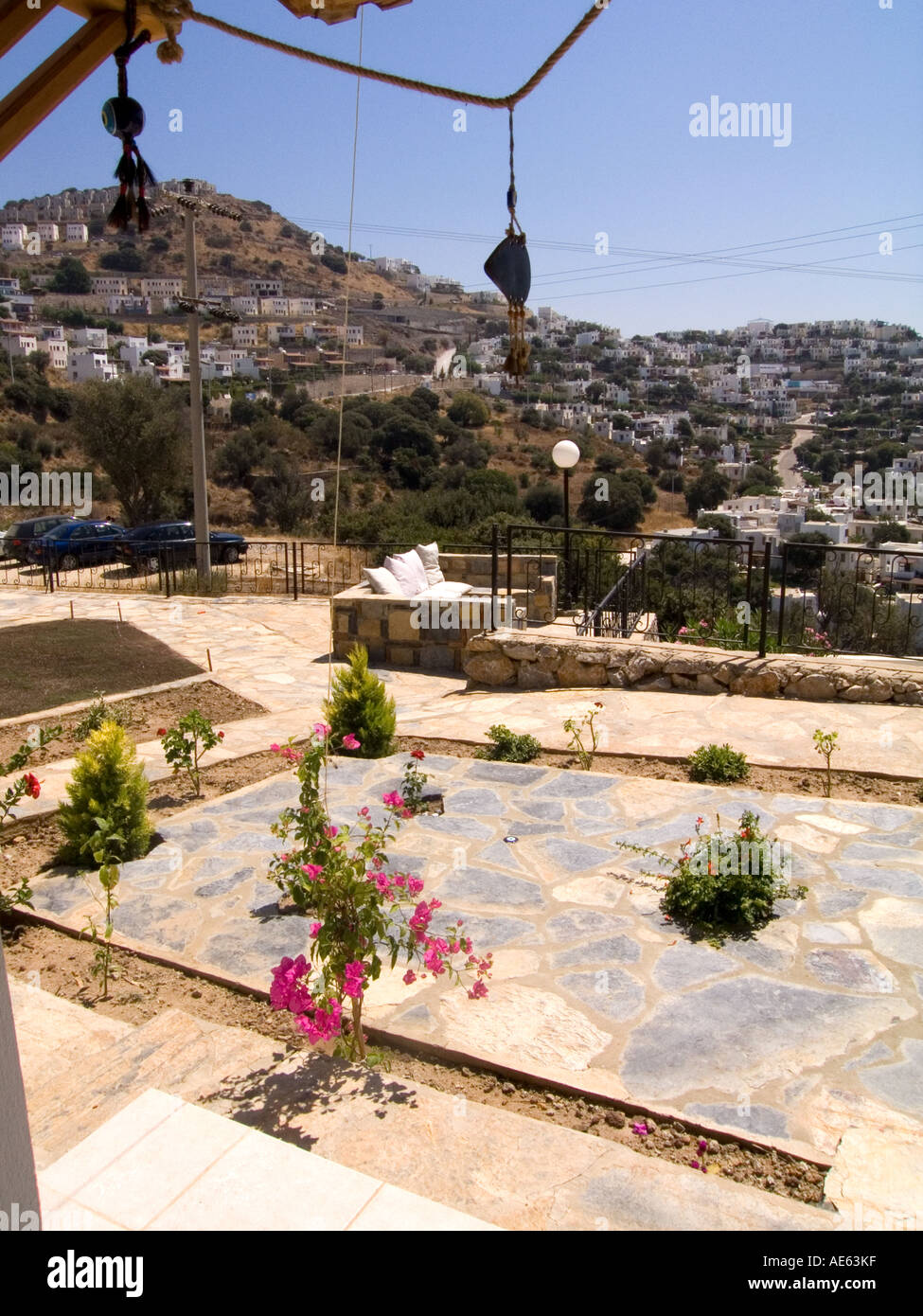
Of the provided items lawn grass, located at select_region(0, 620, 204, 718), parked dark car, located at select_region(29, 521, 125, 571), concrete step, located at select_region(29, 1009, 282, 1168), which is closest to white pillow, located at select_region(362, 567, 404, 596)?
lawn grass, located at select_region(0, 620, 204, 718)

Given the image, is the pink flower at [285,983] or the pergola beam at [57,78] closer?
the pergola beam at [57,78]

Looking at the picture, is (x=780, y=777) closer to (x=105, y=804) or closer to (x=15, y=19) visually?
(x=105, y=804)

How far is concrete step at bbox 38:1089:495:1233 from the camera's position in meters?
2.08

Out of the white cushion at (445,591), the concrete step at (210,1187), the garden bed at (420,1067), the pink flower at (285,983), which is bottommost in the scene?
the garden bed at (420,1067)

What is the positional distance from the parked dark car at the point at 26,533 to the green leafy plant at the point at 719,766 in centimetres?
1958

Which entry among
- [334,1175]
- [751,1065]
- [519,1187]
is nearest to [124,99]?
[334,1175]

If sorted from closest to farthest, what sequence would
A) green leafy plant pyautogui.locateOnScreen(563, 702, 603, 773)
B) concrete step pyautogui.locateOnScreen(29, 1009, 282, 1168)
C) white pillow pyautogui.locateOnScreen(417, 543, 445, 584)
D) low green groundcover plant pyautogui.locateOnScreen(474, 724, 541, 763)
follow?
concrete step pyautogui.locateOnScreen(29, 1009, 282, 1168) → green leafy plant pyautogui.locateOnScreen(563, 702, 603, 773) → low green groundcover plant pyautogui.locateOnScreen(474, 724, 541, 763) → white pillow pyautogui.locateOnScreen(417, 543, 445, 584)

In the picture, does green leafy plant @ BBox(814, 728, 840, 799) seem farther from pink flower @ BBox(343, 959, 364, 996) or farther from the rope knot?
the rope knot

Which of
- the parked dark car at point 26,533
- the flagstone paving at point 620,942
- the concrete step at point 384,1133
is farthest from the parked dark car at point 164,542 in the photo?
the concrete step at point 384,1133

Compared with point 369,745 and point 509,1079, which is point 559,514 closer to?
point 369,745

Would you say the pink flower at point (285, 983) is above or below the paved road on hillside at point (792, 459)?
below

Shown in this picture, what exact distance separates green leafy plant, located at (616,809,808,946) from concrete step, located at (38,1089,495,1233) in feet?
6.45

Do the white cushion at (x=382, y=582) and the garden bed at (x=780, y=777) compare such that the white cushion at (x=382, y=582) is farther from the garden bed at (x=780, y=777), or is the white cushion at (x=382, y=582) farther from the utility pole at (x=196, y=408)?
the utility pole at (x=196, y=408)

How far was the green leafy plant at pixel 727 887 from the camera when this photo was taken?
385cm
